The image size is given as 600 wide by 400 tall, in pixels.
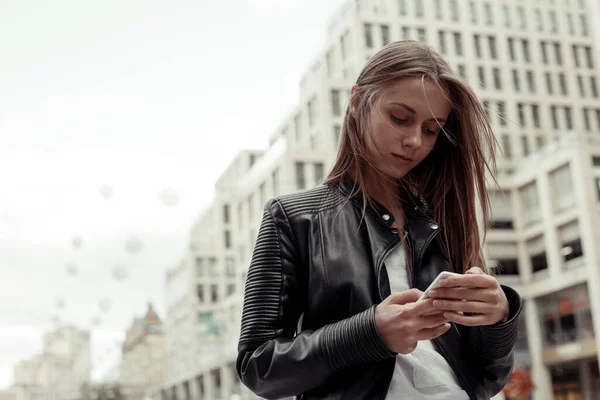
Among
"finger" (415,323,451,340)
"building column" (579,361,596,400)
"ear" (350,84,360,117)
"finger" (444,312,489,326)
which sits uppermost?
"ear" (350,84,360,117)

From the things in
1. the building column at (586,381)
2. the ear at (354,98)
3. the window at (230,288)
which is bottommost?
the building column at (586,381)

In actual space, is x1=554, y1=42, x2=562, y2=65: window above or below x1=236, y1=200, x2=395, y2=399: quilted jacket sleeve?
above

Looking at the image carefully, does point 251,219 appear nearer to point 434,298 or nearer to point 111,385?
point 434,298

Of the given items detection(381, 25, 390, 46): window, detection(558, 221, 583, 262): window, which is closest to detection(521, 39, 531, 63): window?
detection(381, 25, 390, 46): window

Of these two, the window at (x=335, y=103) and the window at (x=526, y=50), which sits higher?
the window at (x=526, y=50)

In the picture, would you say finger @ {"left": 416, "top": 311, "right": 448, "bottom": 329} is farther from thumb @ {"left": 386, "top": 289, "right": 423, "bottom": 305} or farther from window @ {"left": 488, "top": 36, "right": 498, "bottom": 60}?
window @ {"left": 488, "top": 36, "right": 498, "bottom": 60}

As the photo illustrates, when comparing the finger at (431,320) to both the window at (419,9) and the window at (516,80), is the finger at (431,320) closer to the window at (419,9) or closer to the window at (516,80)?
the window at (419,9)

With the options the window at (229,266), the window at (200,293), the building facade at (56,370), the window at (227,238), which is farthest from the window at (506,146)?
the building facade at (56,370)

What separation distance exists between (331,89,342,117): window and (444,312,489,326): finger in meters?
26.8

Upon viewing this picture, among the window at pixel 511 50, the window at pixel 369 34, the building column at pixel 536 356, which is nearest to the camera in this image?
the building column at pixel 536 356

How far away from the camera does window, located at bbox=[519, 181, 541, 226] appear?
91.4 ft

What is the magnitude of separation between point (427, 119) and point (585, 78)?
114 ft

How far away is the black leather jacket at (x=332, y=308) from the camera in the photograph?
107cm

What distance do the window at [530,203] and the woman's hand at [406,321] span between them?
28.0 meters
